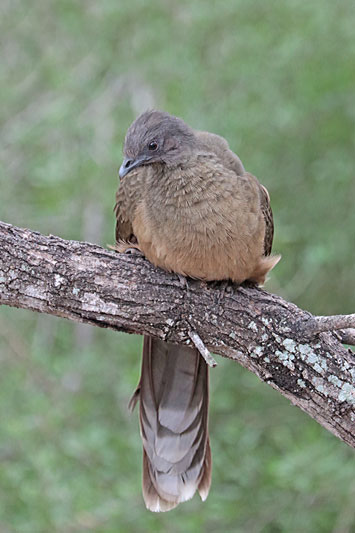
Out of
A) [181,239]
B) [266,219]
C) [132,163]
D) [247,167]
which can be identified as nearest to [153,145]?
[132,163]

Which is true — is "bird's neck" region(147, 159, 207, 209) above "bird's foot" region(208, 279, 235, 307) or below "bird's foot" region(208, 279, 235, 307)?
above

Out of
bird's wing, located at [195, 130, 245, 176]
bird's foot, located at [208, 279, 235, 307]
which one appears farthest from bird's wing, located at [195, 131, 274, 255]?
bird's foot, located at [208, 279, 235, 307]

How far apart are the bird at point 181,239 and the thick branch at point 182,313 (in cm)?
18

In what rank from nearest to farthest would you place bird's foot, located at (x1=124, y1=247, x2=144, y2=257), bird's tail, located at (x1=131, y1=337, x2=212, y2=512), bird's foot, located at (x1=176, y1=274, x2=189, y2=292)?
bird's foot, located at (x1=176, y1=274, x2=189, y2=292)
bird's foot, located at (x1=124, y1=247, x2=144, y2=257)
bird's tail, located at (x1=131, y1=337, x2=212, y2=512)

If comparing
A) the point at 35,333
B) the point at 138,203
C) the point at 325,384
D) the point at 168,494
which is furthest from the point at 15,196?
the point at 325,384

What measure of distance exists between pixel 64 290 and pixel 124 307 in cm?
24

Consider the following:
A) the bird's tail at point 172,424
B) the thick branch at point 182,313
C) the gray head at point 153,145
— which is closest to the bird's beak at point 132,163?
the gray head at point 153,145

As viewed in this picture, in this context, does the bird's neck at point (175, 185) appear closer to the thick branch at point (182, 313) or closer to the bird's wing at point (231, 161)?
the bird's wing at point (231, 161)

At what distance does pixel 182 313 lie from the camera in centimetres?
298

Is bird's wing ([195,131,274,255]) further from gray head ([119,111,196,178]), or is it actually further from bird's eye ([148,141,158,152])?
bird's eye ([148,141,158,152])

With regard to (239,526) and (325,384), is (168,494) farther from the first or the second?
(239,526)

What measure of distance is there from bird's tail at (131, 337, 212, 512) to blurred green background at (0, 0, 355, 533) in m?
0.72

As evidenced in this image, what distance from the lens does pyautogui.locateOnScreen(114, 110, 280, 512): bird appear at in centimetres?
307

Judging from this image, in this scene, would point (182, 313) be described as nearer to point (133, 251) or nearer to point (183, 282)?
point (183, 282)
